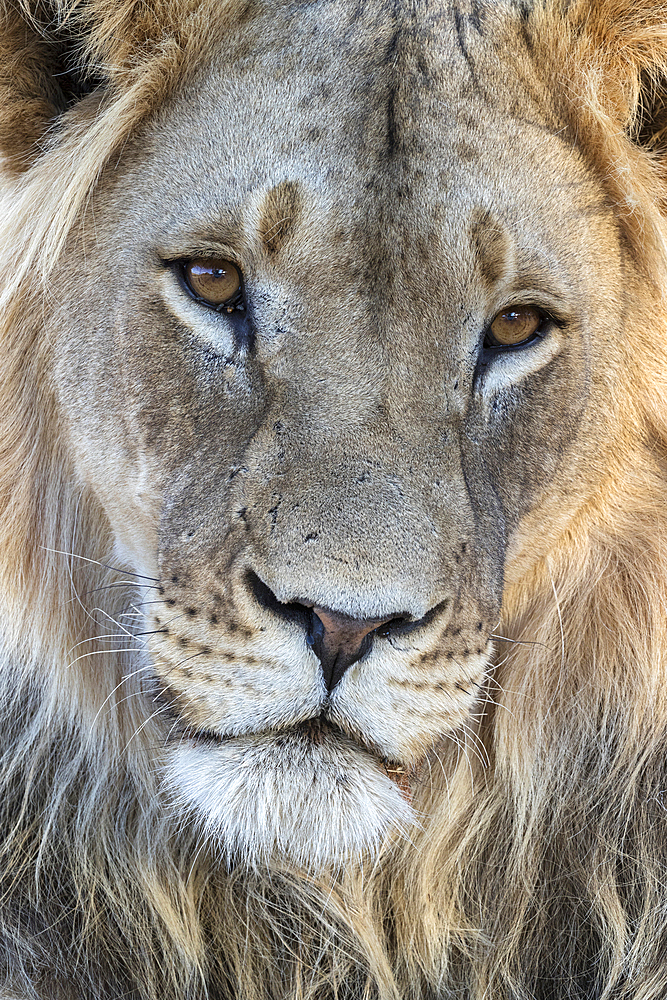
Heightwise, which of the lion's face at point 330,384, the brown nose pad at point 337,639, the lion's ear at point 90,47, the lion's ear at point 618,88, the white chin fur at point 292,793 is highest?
the lion's ear at point 90,47

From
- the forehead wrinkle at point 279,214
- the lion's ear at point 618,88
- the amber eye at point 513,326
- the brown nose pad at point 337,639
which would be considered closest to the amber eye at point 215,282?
the forehead wrinkle at point 279,214

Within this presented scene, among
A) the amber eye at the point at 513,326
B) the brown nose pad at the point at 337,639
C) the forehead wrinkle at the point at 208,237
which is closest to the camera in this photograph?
the brown nose pad at the point at 337,639

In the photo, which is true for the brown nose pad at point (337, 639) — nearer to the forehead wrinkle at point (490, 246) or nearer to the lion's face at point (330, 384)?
the lion's face at point (330, 384)

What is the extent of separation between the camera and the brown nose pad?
5.57ft

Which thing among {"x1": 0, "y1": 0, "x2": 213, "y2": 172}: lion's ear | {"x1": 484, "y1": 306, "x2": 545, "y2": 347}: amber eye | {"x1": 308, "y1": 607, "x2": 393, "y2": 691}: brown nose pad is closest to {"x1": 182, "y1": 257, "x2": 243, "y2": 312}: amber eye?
{"x1": 0, "y1": 0, "x2": 213, "y2": 172}: lion's ear

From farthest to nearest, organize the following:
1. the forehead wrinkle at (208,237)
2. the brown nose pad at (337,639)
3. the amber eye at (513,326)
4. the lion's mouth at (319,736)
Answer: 1. the amber eye at (513,326)
2. the forehead wrinkle at (208,237)
3. the lion's mouth at (319,736)
4. the brown nose pad at (337,639)

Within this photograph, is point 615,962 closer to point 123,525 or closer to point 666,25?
point 123,525

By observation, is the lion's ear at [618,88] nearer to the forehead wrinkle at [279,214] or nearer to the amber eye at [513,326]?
the amber eye at [513,326]

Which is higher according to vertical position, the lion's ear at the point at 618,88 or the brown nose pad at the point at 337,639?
the lion's ear at the point at 618,88

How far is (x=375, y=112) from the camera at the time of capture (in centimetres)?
199

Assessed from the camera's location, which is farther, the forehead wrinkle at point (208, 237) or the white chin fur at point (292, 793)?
the forehead wrinkle at point (208, 237)

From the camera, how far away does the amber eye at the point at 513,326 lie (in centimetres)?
210

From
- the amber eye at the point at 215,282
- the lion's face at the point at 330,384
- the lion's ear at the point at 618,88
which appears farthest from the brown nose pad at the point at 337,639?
the lion's ear at the point at 618,88

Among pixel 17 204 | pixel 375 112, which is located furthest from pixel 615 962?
pixel 17 204
